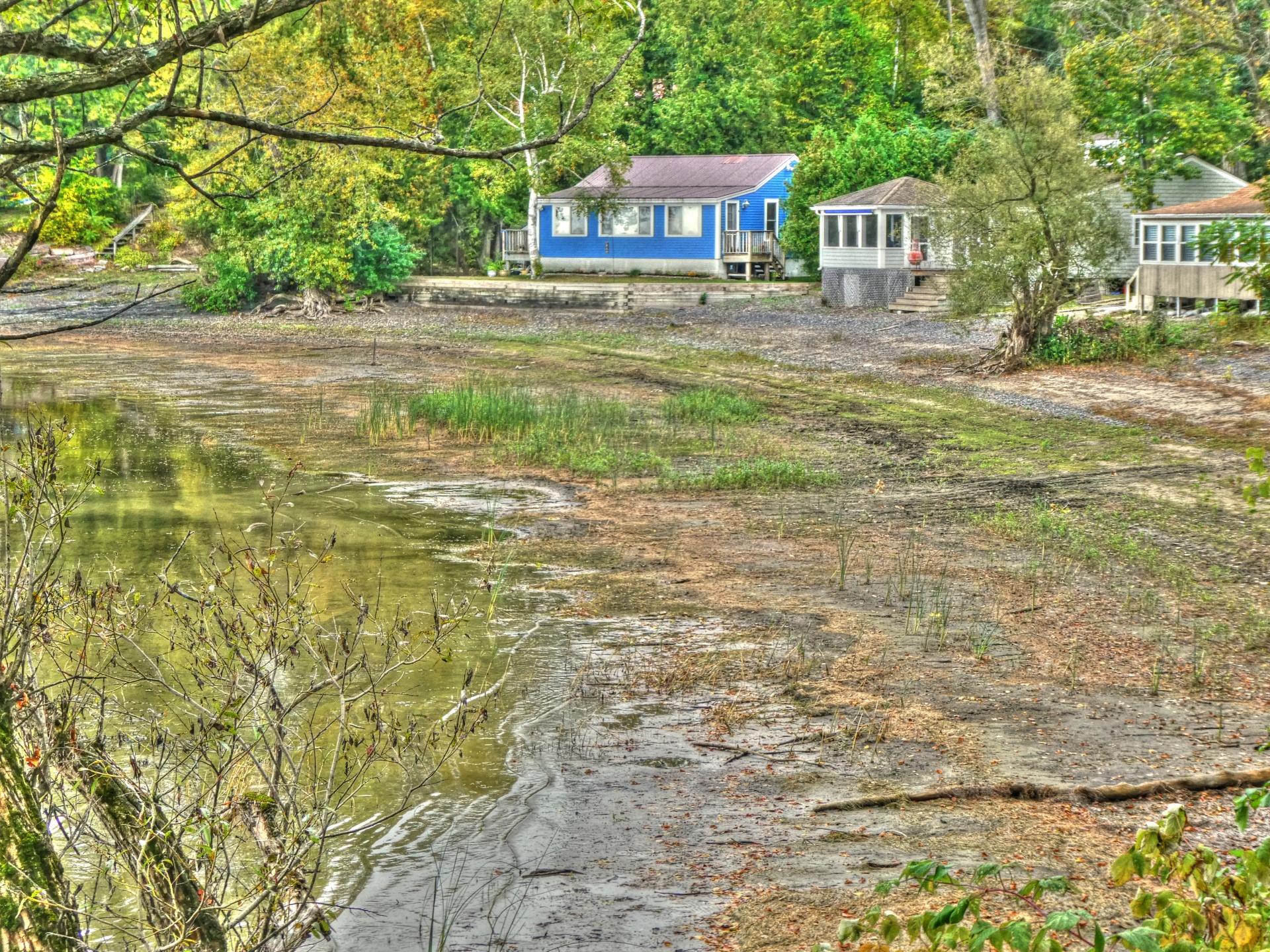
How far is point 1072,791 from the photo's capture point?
7816 mm

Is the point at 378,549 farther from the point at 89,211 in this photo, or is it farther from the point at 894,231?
the point at 894,231

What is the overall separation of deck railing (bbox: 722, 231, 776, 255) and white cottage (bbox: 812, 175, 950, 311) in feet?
22.5

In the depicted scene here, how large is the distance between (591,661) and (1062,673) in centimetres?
346

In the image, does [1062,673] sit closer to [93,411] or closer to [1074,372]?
[1074,372]

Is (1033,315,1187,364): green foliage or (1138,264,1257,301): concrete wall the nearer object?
(1033,315,1187,364): green foliage

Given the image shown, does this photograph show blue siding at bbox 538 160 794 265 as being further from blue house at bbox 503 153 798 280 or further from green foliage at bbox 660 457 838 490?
green foliage at bbox 660 457 838 490

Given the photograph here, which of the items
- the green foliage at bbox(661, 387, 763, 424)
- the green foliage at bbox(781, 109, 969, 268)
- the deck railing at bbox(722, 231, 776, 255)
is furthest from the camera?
the deck railing at bbox(722, 231, 776, 255)

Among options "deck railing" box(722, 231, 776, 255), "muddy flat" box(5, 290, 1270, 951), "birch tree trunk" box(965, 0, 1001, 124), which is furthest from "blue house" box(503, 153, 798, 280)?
"muddy flat" box(5, 290, 1270, 951)

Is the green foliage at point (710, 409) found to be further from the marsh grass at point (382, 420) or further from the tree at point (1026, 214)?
the tree at point (1026, 214)

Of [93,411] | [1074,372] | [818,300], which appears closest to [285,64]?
[818,300]

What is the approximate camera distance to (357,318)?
146 ft

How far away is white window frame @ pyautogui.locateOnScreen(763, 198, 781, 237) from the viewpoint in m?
49.8

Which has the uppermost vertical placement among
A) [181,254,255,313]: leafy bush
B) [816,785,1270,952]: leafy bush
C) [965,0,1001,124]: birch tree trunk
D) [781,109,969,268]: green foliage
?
[965,0,1001,124]: birch tree trunk

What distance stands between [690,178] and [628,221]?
275cm
